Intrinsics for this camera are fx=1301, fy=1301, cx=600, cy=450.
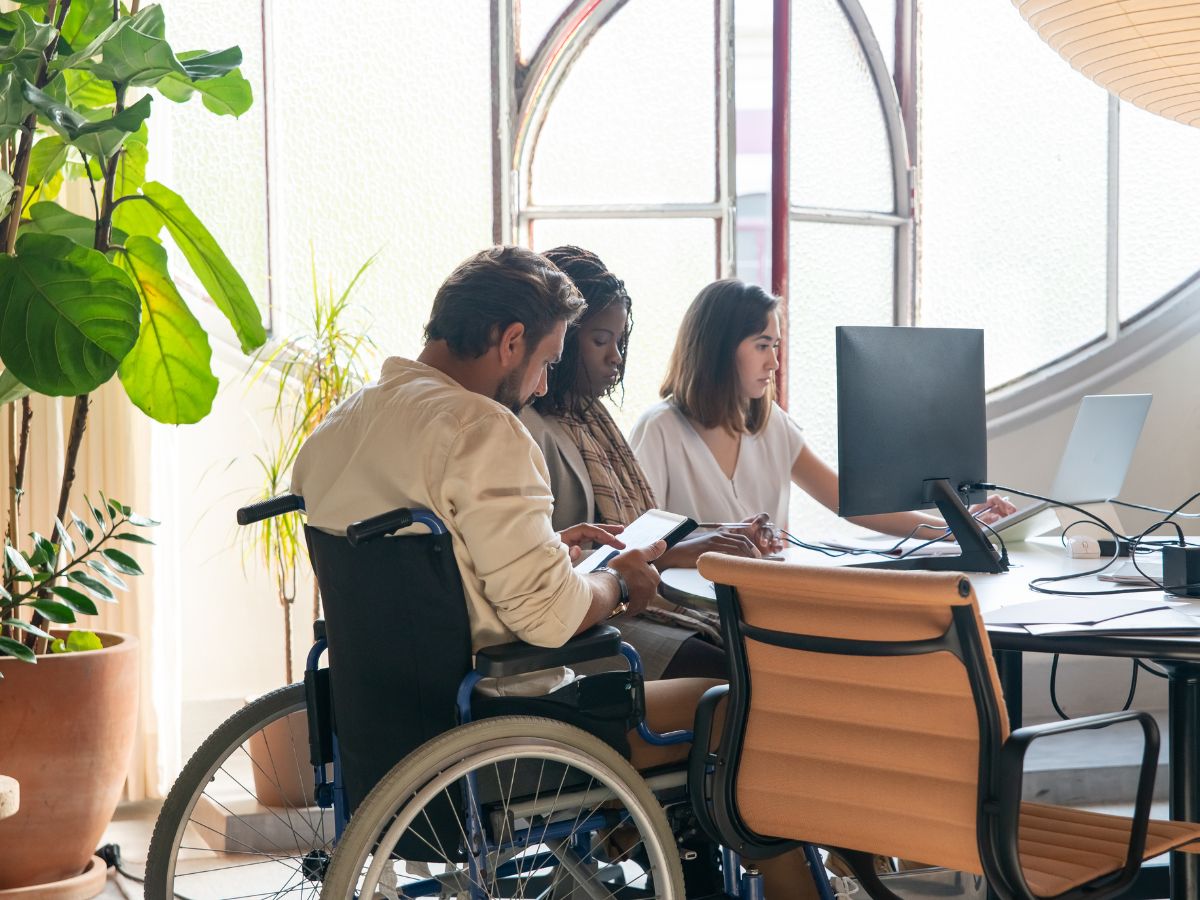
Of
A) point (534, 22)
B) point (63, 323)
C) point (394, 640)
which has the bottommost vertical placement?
point (394, 640)

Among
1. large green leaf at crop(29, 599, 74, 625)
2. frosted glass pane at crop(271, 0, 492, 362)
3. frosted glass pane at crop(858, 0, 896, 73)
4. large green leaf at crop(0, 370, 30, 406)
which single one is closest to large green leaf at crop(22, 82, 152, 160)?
large green leaf at crop(0, 370, 30, 406)

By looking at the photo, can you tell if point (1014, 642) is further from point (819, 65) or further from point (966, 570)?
point (819, 65)

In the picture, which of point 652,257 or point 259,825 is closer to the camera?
point 259,825

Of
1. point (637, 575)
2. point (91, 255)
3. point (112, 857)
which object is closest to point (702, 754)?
point (637, 575)

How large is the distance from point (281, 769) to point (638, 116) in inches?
83.9

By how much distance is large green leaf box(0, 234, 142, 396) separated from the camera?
85.1 inches

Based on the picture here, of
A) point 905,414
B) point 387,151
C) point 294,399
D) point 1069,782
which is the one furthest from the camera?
point 387,151

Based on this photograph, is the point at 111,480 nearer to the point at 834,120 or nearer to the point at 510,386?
the point at 510,386

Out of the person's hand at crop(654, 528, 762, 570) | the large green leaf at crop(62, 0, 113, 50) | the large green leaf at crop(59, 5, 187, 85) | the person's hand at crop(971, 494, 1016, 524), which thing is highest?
the large green leaf at crop(62, 0, 113, 50)

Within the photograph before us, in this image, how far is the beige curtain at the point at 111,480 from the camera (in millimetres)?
3064

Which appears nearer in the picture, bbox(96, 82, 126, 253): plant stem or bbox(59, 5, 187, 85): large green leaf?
bbox(59, 5, 187, 85): large green leaf

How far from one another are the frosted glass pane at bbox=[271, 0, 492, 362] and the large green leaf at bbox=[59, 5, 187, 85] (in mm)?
1413

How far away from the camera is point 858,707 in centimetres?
157

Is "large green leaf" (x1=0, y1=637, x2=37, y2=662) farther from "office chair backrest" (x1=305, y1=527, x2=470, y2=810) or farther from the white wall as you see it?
the white wall
